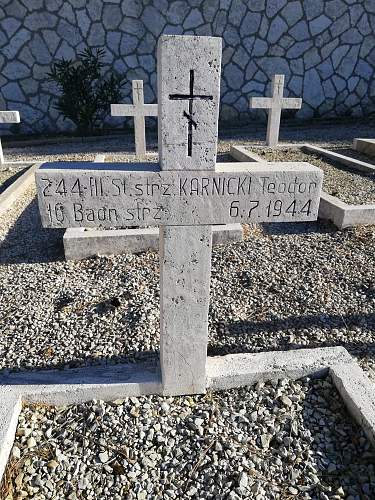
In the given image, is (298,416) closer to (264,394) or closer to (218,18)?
(264,394)

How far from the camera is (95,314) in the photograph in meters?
2.91

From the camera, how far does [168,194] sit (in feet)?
5.35

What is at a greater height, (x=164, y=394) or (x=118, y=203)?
(x=118, y=203)

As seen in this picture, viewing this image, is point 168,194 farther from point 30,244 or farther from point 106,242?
point 30,244

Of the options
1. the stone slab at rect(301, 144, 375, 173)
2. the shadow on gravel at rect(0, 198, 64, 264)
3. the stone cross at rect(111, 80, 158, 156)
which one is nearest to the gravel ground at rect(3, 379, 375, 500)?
the shadow on gravel at rect(0, 198, 64, 264)

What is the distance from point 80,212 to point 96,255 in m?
2.26

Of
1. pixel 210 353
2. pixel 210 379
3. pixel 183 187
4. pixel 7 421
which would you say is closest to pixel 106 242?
pixel 210 353

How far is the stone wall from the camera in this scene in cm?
1009

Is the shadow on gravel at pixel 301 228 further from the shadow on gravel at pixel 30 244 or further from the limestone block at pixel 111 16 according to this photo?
the limestone block at pixel 111 16

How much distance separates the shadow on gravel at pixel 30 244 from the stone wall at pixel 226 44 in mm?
6898

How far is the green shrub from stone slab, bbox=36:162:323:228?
364 inches

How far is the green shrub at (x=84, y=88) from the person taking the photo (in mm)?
9914

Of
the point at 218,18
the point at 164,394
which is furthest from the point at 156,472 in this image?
the point at 218,18

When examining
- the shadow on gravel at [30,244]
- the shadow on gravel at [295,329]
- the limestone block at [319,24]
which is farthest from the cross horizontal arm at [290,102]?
the shadow on gravel at [295,329]
